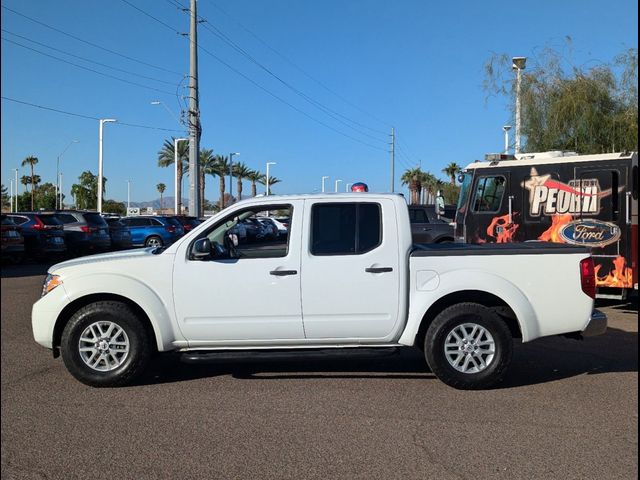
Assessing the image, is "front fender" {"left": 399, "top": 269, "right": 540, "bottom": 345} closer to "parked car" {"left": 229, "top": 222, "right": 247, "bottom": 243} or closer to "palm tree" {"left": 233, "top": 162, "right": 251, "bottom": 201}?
"parked car" {"left": 229, "top": 222, "right": 247, "bottom": 243}

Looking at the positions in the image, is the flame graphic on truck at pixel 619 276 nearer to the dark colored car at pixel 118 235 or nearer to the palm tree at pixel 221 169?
the dark colored car at pixel 118 235

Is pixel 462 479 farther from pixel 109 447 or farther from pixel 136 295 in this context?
pixel 136 295

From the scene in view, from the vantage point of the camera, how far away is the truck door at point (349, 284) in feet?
18.3

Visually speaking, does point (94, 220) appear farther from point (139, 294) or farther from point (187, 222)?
point (139, 294)

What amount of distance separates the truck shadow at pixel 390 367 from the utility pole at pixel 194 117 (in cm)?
2341

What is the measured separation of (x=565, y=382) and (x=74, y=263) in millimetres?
4942

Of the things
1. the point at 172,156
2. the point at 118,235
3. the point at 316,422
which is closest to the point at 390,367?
the point at 316,422

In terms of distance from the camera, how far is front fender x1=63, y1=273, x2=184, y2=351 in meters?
5.56

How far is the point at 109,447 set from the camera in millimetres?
4219

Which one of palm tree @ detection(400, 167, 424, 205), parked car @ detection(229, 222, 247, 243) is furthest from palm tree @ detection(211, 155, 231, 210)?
parked car @ detection(229, 222, 247, 243)

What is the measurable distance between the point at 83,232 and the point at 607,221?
17040mm

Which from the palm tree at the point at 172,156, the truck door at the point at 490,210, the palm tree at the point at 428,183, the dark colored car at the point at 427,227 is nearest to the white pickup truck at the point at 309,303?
→ the truck door at the point at 490,210

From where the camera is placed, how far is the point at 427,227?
16562mm

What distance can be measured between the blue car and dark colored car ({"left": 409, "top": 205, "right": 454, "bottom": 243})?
1271cm
